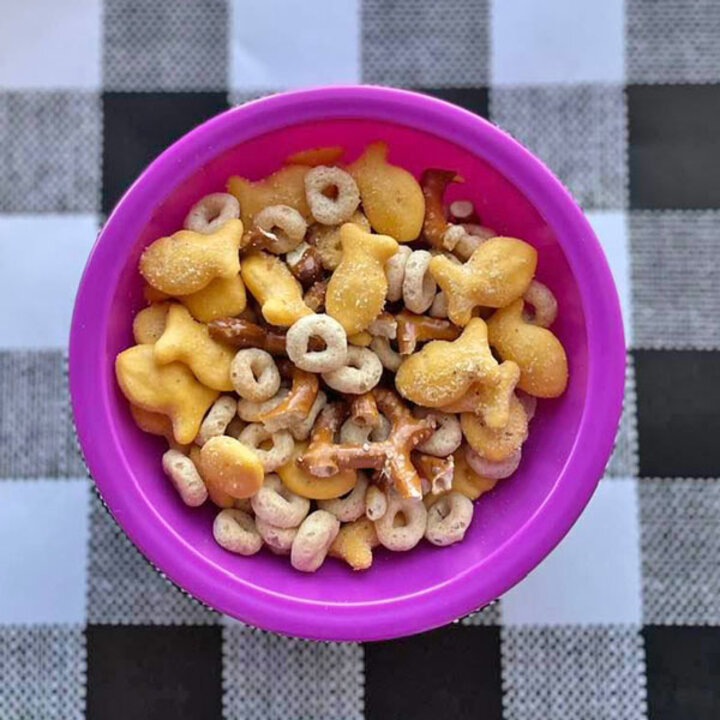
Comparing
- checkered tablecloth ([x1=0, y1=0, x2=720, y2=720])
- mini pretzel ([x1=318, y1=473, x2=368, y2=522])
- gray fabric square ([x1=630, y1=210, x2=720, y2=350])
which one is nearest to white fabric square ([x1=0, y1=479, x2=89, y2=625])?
checkered tablecloth ([x1=0, y1=0, x2=720, y2=720])

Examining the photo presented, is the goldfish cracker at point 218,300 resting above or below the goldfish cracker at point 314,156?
below

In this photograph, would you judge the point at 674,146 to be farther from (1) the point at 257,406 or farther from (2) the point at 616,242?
(1) the point at 257,406

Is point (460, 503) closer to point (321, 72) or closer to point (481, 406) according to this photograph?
point (481, 406)

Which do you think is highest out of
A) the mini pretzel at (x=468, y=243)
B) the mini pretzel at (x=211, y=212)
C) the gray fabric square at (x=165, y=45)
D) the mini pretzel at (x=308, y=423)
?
the gray fabric square at (x=165, y=45)

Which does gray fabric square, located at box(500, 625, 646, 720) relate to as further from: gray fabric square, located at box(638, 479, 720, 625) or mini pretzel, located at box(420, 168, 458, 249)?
mini pretzel, located at box(420, 168, 458, 249)

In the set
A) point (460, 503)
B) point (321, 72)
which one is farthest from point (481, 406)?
point (321, 72)

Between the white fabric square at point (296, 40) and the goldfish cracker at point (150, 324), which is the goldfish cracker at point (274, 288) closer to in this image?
the goldfish cracker at point (150, 324)

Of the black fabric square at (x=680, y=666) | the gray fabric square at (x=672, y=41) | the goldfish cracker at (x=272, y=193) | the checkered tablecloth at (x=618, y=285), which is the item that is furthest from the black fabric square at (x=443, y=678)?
the gray fabric square at (x=672, y=41)
